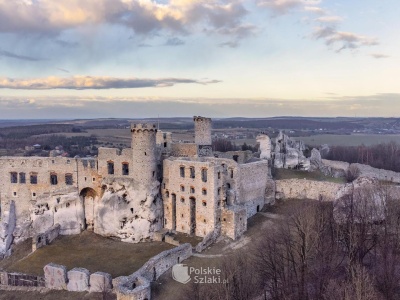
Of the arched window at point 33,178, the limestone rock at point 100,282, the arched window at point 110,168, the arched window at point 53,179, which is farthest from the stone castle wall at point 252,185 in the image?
the arched window at point 33,178

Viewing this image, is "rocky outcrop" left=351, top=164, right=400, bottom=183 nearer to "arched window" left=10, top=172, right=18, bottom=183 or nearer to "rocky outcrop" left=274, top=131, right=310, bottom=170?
"rocky outcrop" left=274, top=131, right=310, bottom=170

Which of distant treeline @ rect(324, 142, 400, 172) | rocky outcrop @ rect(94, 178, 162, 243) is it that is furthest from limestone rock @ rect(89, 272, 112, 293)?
distant treeline @ rect(324, 142, 400, 172)

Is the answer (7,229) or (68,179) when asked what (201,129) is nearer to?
(68,179)

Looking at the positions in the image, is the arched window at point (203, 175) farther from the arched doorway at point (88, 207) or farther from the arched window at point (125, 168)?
the arched doorway at point (88, 207)

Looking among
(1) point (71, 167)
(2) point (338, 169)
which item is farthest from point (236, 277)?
(2) point (338, 169)

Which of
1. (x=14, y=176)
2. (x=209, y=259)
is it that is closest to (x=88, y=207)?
(x=14, y=176)
